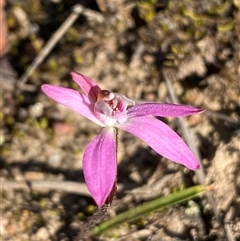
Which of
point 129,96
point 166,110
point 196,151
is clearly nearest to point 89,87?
point 166,110

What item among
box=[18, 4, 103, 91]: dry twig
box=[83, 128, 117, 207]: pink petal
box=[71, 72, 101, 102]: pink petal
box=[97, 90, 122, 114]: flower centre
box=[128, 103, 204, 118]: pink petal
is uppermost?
box=[18, 4, 103, 91]: dry twig

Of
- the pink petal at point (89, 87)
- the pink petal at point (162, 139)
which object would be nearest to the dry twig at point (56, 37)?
the pink petal at point (89, 87)

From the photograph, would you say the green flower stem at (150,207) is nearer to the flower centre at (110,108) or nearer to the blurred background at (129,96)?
the blurred background at (129,96)

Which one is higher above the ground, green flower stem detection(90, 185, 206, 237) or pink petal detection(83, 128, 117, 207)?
pink petal detection(83, 128, 117, 207)

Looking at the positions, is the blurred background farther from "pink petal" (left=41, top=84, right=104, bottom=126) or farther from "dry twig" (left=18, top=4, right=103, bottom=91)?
"pink petal" (left=41, top=84, right=104, bottom=126)

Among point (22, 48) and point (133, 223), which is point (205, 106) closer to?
point (133, 223)

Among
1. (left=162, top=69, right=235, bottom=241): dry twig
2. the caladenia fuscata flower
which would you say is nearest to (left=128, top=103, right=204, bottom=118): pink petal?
the caladenia fuscata flower

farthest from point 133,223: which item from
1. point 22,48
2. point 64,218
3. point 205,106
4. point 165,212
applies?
point 22,48

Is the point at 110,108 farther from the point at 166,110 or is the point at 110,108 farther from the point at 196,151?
the point at 196,151
